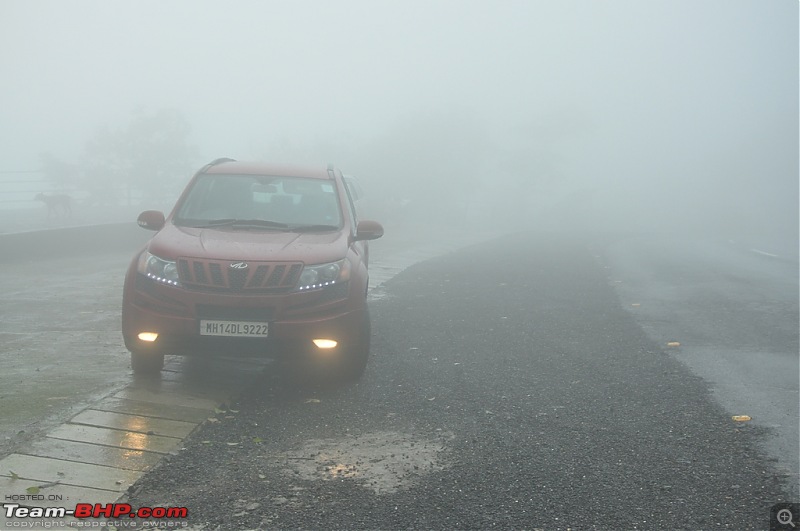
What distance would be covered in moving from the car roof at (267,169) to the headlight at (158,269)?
5.51 ft

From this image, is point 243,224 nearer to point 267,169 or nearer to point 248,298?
point 267,169

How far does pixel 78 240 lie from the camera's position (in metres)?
18.2

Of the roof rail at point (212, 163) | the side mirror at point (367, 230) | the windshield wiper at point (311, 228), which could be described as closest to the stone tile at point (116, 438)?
the windshield wiper at point (311, 228)

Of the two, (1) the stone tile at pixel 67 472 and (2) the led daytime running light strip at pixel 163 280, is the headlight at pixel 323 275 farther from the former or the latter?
(1) the stone tile at pixel 67 472

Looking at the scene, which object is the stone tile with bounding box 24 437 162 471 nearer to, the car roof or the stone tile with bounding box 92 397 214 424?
the stone tile with bounding box 92 397 214 424

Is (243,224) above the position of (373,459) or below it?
above

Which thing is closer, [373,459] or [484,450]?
[373,459]

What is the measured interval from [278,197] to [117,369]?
199 cm

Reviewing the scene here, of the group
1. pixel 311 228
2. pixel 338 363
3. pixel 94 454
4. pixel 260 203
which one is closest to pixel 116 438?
pixel 94 454

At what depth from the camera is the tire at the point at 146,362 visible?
6.91 m

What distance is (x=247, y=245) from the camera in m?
6.93

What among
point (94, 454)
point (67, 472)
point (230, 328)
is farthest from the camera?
point (230, 328)

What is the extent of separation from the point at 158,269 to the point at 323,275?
1213mm

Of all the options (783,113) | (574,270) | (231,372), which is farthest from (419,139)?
(783,113)
